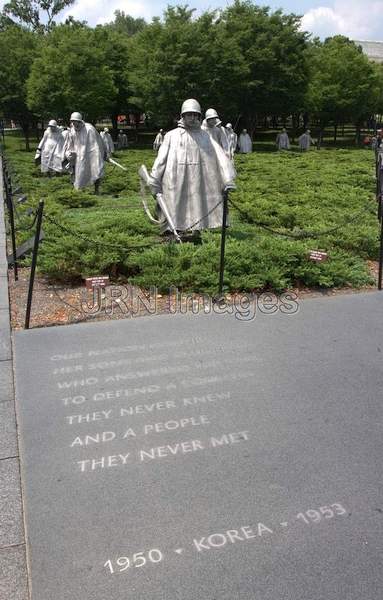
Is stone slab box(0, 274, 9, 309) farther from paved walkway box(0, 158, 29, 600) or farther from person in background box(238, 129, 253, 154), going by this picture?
person in background box(238, 129, 253, 154)

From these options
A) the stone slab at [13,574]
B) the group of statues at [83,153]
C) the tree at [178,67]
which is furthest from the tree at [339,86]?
the stone slab at [13,574]

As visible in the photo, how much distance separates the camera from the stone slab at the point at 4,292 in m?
6.21

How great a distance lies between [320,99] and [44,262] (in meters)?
35.1

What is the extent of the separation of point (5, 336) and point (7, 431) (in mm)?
1780

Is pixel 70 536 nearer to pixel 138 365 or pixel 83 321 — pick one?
pixel 138 365

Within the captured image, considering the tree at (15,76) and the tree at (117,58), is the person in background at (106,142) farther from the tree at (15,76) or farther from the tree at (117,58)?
the tree at (117,58)

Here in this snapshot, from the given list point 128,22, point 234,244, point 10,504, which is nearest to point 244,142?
point 234,244

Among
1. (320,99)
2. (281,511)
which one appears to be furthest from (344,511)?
(320,99)

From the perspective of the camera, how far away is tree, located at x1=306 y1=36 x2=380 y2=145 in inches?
1512

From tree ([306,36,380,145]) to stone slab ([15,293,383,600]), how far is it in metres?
36.2

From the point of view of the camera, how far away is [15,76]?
121 feet

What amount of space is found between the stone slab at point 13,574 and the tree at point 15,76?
36535 mm

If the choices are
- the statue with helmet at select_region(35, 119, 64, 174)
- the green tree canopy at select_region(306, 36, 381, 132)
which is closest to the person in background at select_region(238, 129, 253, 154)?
the green tree canopy at select_region(306, 36, 381, 132)

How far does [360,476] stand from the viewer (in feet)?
10.5
